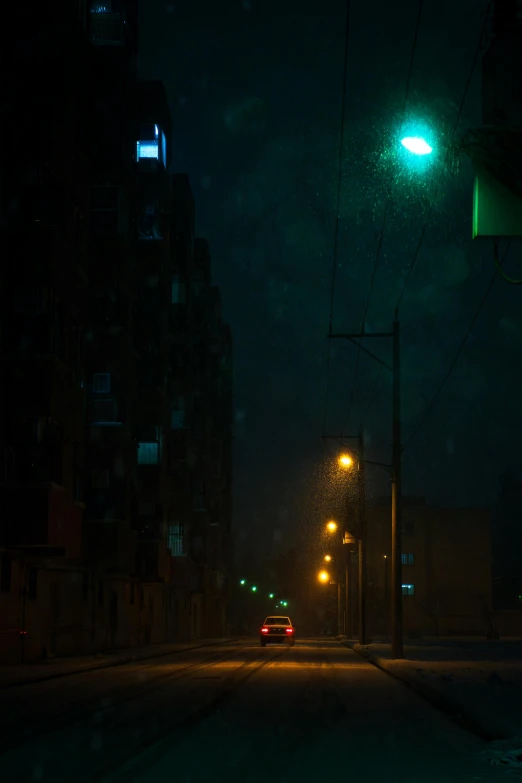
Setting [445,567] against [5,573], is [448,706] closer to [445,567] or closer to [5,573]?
[5,573]

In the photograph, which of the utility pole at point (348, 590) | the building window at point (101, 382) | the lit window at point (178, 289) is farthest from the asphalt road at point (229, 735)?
the lit window at point (178, 289)

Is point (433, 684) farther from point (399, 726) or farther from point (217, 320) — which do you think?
point (217, 320)

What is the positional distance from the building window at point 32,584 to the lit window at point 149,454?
21.7m

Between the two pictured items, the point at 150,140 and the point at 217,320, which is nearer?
the point at 150,140

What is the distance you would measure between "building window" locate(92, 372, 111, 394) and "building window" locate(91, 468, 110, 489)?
11.1ft

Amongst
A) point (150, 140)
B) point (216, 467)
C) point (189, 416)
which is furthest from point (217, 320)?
point (150, 140)

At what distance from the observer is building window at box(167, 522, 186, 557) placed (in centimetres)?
7412

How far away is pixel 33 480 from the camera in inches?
1432

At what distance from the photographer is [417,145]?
13133 millimetres

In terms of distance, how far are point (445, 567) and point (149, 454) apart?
6239cm

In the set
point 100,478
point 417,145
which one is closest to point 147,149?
point 100,478

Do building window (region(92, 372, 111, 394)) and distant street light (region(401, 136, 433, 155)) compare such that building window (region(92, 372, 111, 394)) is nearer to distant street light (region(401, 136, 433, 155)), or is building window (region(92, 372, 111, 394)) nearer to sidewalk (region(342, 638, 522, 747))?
sidewalk (region(342, 638, 522, 747))

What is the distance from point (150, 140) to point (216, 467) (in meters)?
42.3

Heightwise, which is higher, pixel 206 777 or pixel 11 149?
pixel 11 149
